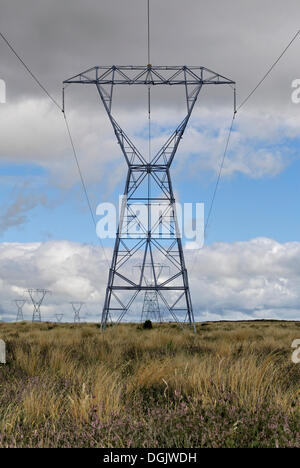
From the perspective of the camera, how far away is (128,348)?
49.0ft

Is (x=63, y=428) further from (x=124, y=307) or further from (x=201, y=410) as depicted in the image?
(x=124, y=307)

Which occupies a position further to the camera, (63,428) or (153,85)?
(153,85)

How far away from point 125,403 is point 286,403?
217 centimetres

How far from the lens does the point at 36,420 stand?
6461 mm
